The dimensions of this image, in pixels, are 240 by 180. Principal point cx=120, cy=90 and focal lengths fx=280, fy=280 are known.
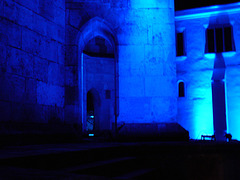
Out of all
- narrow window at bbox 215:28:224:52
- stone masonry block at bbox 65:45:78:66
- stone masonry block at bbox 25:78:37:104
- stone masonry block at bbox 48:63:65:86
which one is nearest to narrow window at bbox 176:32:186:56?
narrow window at bbox 215:28:224:52

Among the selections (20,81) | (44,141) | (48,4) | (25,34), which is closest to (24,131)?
(44,141)

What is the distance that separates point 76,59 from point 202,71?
16.9 m

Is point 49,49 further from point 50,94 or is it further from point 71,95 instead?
point 71,95

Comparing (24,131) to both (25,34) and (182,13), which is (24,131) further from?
(182,13)

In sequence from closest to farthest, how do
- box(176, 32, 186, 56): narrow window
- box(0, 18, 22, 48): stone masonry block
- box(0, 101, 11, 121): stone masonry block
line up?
box(0, 101, 11, 121): stone masonry block → box(0, 18, 22, 48): stone masonry block → box(176, 32, 186, 56): narrow window

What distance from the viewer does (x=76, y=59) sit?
→ 880 centimetres

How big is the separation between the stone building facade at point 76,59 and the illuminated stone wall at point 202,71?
1520 cm

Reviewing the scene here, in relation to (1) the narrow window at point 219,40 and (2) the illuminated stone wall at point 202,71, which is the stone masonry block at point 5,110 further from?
(1) the narrow window at point 219,40

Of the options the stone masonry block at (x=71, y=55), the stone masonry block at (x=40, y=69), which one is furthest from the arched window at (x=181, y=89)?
the stone masonry block at (x=40, y=69)

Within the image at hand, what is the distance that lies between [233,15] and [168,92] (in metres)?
17.6

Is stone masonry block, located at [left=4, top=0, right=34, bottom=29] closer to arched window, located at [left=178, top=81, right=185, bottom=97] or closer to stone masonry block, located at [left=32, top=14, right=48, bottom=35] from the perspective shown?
stone masonry block, located at [left=32, top=14, right=48, bottom=35]

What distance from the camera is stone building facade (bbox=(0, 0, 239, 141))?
264 inches

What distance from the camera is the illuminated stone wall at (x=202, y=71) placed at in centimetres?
2253

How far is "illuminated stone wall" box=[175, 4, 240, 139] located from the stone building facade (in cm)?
1520
